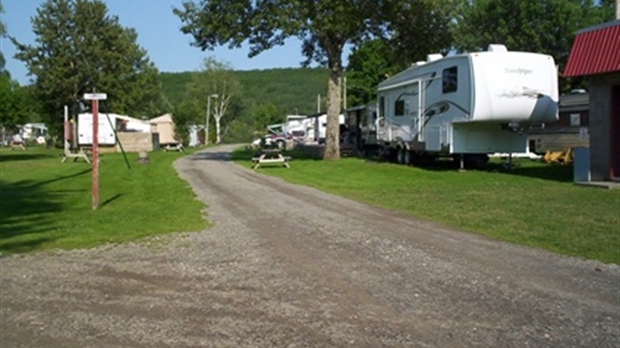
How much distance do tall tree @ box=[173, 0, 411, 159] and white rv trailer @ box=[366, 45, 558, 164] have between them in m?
4.38

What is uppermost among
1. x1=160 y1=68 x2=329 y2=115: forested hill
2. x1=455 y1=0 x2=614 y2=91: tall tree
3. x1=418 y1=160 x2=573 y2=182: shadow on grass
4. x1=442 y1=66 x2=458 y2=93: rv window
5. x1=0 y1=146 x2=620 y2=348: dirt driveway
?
x1=160 y1=68 x2=329 y2=115: forested hill

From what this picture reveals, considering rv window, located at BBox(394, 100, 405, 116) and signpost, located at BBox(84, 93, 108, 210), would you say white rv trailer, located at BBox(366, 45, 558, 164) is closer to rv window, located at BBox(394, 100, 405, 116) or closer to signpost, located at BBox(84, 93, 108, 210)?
rv window, located at BBox(394, 100, 405, 116)

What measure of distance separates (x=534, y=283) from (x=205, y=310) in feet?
11.5

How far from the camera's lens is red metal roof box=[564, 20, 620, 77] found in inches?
704

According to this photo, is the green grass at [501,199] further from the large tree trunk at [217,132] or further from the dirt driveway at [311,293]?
the large tree trunk at [217,132]

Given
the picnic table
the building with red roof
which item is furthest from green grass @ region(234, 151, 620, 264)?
the picnic table

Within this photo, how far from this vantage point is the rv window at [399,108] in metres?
28.2

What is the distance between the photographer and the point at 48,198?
727 inches

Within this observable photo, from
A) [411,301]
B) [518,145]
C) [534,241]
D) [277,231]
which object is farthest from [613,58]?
[411,301]

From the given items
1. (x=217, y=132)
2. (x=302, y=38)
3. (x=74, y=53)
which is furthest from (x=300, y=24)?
(x=217, y=132)

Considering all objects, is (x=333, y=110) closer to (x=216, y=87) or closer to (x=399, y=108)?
(x=399, y=108)

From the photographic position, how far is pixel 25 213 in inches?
602

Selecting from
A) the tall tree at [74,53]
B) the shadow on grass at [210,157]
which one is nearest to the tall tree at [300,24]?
the shadow on grass at [210,157]

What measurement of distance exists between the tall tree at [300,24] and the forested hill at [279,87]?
3377 inches
